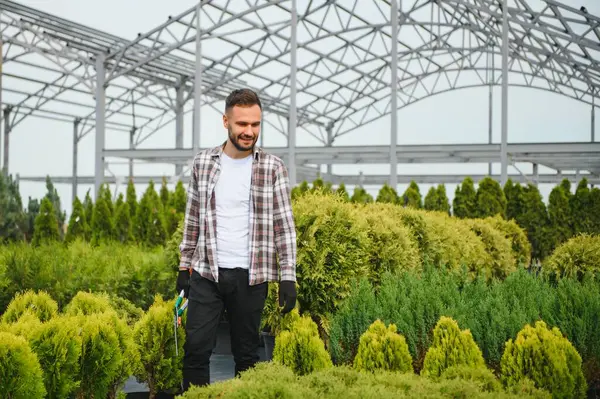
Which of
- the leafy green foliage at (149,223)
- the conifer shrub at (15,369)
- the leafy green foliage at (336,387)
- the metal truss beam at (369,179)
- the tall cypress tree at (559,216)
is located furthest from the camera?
the metal truss beam at (369,179)

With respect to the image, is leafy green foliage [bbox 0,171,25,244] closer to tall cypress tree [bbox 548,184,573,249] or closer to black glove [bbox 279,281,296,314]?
black glove [bbox 279,281,296,314]

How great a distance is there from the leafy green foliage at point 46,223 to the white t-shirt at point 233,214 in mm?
6919

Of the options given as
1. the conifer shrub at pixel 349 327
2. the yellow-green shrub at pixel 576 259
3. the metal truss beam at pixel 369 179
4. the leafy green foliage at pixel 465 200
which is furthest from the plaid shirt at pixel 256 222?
the metal truss beam at pixel 369 179

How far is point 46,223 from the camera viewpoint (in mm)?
9953

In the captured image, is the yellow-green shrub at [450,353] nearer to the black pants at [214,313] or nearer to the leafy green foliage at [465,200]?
the black pants at [214,313]

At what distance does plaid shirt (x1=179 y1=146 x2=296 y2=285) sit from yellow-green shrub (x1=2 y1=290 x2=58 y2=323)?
94cm

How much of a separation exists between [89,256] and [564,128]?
1328cm

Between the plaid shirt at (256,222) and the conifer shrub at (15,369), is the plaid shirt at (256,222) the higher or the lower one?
the higher one

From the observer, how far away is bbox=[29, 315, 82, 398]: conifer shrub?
3172 mm

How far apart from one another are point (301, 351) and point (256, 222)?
0.76 metres

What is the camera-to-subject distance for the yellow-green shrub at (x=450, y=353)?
142 inches

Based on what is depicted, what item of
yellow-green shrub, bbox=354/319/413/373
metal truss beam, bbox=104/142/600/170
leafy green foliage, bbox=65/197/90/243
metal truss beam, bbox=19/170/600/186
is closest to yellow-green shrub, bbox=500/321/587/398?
yellow-green shrub, bbox=354/319/413/373

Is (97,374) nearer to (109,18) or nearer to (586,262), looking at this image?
(586,262)

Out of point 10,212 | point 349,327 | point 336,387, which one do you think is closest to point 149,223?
point 10,212
